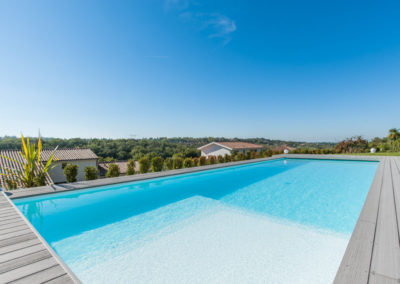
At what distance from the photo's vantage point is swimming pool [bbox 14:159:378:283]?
227 cm

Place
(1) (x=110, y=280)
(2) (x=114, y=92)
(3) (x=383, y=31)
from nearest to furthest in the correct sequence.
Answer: (1) (x=110, y=280)
(3) (x=383, y=31)
(2) (x=114, y=92)

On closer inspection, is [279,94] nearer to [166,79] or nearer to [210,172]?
[166,79]

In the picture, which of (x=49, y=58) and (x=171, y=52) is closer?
(x=49, y=58)

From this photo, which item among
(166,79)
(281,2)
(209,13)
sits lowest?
(166,79)

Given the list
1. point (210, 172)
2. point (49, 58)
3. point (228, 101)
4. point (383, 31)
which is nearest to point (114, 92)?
point (49, 58)

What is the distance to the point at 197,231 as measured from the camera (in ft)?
10.8

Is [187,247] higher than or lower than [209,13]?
lower

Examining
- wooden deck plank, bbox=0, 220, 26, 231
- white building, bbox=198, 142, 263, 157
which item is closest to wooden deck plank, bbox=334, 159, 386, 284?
wooden deck plank, bbox=0, 220, 26, 231

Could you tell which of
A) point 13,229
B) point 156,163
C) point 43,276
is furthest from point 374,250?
point 156,163

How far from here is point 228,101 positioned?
17969 millimetres

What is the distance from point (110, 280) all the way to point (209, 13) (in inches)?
396

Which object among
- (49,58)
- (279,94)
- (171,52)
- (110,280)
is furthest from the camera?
(279,94)

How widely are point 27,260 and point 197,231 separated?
2436mm

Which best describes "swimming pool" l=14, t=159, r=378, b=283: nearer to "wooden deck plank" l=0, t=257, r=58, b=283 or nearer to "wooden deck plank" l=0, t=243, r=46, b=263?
"wooden deck plank" l=0, t=243, r=46, b=263
